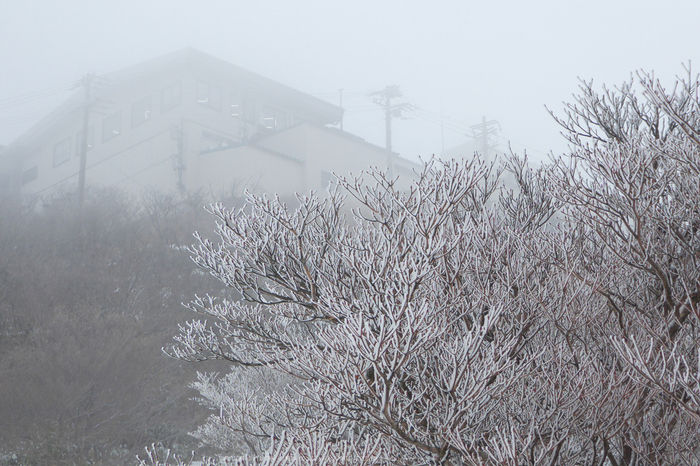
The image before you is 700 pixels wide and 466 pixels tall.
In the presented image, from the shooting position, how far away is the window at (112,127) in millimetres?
36812

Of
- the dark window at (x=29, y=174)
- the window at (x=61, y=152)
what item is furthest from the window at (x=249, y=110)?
the dark window at (x=29, y=174)

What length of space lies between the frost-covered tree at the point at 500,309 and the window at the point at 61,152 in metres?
36.5

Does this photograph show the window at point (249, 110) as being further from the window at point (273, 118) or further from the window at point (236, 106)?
the window at point (273, 118)

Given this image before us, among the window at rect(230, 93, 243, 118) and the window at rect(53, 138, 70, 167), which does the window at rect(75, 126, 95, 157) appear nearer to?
the window at rect(53, 138, 70, 167)

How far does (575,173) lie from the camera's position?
6.57 metres

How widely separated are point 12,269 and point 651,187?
1941cm

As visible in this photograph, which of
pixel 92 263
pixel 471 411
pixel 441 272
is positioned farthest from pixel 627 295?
pixel 92 263

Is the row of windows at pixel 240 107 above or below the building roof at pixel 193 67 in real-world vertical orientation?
below

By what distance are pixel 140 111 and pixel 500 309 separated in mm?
34445

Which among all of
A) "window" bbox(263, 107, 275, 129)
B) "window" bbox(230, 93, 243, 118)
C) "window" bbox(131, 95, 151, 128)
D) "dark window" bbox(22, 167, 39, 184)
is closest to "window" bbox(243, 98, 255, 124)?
"window" bbox(230, 93, 243, 118)

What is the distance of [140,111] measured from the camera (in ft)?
118

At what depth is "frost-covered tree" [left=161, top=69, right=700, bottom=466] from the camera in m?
4.97

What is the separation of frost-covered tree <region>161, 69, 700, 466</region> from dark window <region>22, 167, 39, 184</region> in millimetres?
39820

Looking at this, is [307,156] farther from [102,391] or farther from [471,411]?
[471,411]
